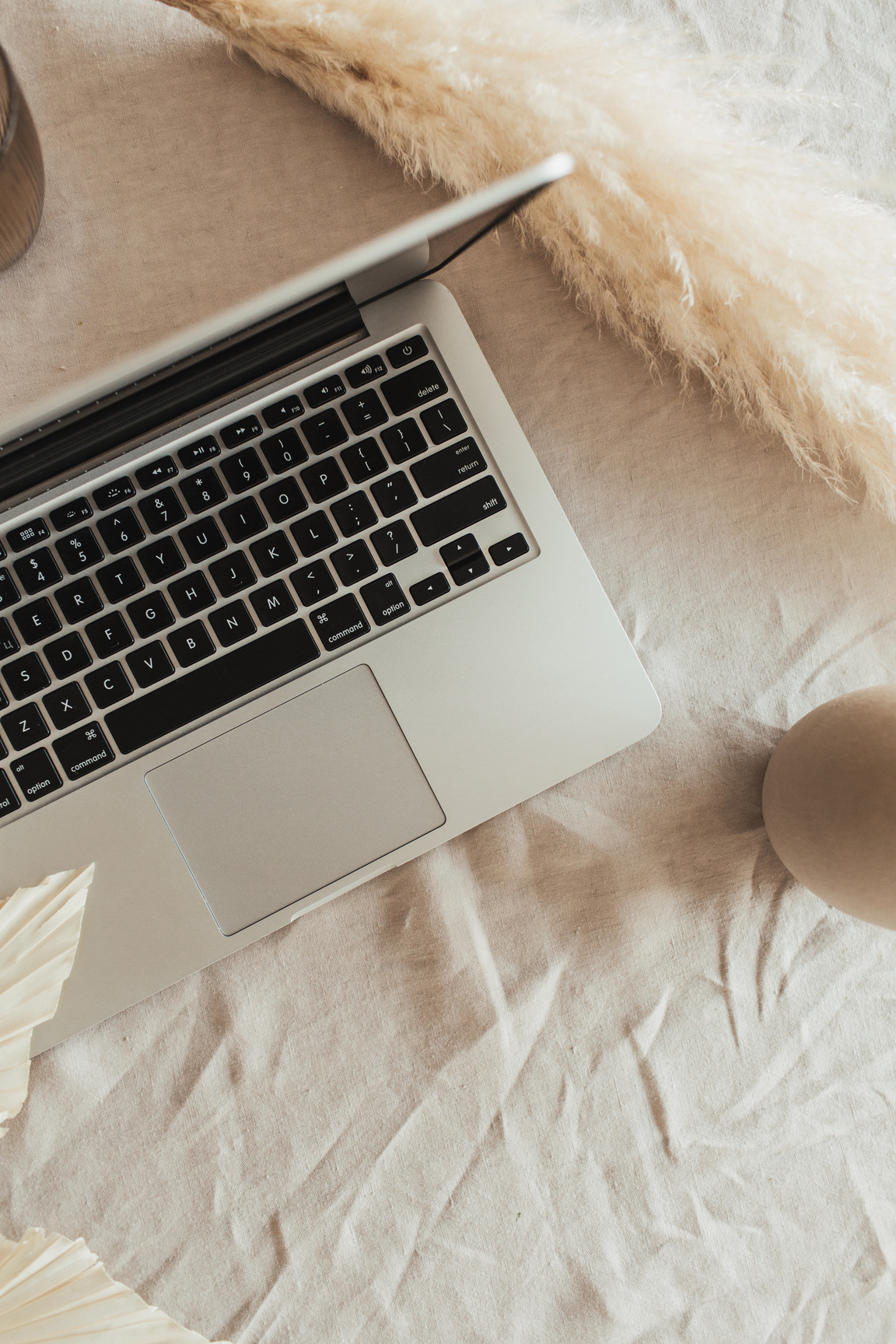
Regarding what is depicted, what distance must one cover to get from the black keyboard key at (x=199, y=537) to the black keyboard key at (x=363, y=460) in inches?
2.7

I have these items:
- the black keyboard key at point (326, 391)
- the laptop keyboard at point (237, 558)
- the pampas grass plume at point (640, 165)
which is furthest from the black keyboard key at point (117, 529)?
the pampas grass plume at point (640, 165)

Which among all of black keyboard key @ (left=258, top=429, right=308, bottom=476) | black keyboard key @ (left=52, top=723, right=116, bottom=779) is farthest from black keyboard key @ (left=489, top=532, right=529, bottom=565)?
black keyboard key @ (left=52, top=723, right=116, bottom=779)

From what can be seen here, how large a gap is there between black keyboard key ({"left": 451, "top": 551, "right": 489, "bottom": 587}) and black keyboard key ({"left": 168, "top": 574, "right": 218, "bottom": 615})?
4.6 inches

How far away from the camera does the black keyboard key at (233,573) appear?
1.34 ft

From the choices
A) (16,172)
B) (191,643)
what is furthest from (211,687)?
(16,172)

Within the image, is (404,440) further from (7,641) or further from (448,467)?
(7,641)

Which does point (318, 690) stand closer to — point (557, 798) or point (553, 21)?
point (557, 798)

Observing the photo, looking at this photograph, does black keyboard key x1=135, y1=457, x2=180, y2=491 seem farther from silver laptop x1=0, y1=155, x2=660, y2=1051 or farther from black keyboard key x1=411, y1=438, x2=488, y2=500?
black keyboard key x1=411, y1=438, x2=488, y2=500

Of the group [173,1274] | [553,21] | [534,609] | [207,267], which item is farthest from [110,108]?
[173,1274]

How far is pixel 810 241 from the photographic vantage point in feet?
1.37

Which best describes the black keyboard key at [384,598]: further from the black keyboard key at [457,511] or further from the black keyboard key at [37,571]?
the black keyboard key at [37,571]

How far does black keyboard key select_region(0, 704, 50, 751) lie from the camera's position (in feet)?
1.32

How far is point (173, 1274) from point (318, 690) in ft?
1.01

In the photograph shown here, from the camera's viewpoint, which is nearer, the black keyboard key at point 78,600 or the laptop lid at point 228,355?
the laptop lid at point 228,355
